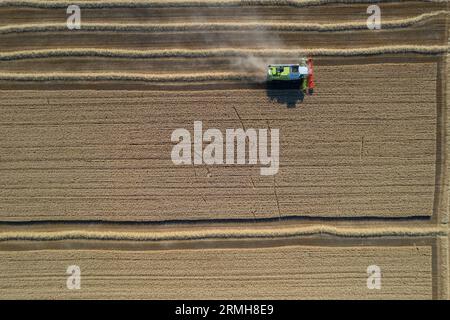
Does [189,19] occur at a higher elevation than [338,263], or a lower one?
higher

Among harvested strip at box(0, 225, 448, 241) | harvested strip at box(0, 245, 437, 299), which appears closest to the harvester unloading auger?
harvested strip at box(0, 225, 448, 241)

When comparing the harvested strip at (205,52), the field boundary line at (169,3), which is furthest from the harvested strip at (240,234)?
the field boundary line at (169,3)

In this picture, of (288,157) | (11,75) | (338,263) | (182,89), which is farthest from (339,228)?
(11,75)

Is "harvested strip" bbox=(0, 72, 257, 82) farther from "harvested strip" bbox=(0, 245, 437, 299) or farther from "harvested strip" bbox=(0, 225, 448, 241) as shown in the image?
"harvested strip" bbox=(0, 245, 437, 299)

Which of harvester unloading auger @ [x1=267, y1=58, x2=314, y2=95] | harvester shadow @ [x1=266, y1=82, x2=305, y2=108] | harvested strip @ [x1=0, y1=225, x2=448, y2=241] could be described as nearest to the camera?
harvester unloading auger @ [x1=267, y1=58, x2=314, y2=95]

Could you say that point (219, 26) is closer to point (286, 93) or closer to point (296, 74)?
point (296, 74)

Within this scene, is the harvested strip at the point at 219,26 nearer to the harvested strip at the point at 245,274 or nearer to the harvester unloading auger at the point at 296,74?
the harvester unloading auger at the point at 296,74
